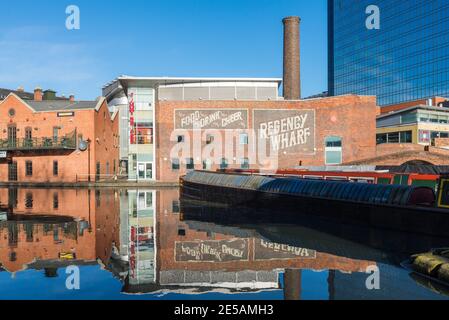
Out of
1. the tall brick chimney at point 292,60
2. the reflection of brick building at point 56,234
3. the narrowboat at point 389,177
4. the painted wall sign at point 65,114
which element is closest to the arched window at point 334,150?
the tall brick chimney at point 292,60

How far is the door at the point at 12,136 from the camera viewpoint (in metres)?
46.6

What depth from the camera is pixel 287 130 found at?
150 ft

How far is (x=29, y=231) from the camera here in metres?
16.1

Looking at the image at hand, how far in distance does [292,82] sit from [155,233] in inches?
1645

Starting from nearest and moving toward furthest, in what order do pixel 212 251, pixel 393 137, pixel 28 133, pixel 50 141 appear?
pixel 212 251 → pixel 50 141 → pixel 28 133 → pixel 393 137

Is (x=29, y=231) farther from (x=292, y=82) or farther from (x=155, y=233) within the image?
(x=292, y=82)

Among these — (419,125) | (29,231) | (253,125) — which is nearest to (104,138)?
(253,125)

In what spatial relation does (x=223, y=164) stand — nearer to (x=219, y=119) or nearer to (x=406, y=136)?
(x=219, y=119)

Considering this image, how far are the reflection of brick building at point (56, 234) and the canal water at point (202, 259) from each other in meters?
0.04

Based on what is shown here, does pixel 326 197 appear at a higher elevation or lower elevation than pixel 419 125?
lower

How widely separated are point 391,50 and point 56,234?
119 metres

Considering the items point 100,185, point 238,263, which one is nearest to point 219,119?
point 100,185

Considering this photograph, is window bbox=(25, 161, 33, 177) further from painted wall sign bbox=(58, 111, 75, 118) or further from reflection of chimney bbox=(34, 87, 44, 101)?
reflection of chimney bbox=(34, 87, 44, 101)

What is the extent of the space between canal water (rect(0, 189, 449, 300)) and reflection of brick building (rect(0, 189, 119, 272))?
41 millimetres
